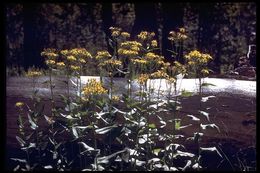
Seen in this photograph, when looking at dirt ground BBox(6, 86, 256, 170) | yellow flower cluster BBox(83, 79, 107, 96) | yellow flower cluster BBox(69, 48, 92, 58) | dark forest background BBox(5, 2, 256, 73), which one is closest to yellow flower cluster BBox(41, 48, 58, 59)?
yellow flower cluster BBox(69, 48, 92, 58)

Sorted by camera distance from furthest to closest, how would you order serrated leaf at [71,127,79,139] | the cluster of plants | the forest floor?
1. the forest floor
2. serrated leaf at [71,127,79,139]
3. the cluster of plants

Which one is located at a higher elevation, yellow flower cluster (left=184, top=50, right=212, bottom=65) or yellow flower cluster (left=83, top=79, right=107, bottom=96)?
yellow flower cluster (left=184, top=50, right=212, bottom=65)

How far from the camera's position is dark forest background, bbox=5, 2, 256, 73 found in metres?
9.61

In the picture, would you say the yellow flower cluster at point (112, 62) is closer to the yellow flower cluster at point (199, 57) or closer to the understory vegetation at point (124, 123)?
the understory vegetation at point (124, 123)

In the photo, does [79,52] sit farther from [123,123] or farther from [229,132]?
[229,132]

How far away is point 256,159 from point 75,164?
4.69 ft

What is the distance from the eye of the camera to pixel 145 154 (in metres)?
3.57

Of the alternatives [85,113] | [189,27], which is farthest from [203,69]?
[189,27]

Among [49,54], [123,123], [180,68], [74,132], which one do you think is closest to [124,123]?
[123,123]

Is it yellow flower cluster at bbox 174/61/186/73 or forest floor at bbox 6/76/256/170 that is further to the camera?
forest floor at bbox 6/76/256/170

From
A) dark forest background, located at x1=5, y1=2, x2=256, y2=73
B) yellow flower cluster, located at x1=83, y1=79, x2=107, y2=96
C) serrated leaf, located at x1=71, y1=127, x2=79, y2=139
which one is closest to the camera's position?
yellow flower cluster, located at x1=83, y1=79, x2=107, y2=96

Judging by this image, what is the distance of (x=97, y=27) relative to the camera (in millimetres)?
11672

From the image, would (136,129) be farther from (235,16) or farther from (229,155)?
(235,16)

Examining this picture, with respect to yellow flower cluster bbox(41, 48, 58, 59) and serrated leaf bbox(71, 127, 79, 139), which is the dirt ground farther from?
yellow flower cluster bbox(41, 48, 58, 59)
